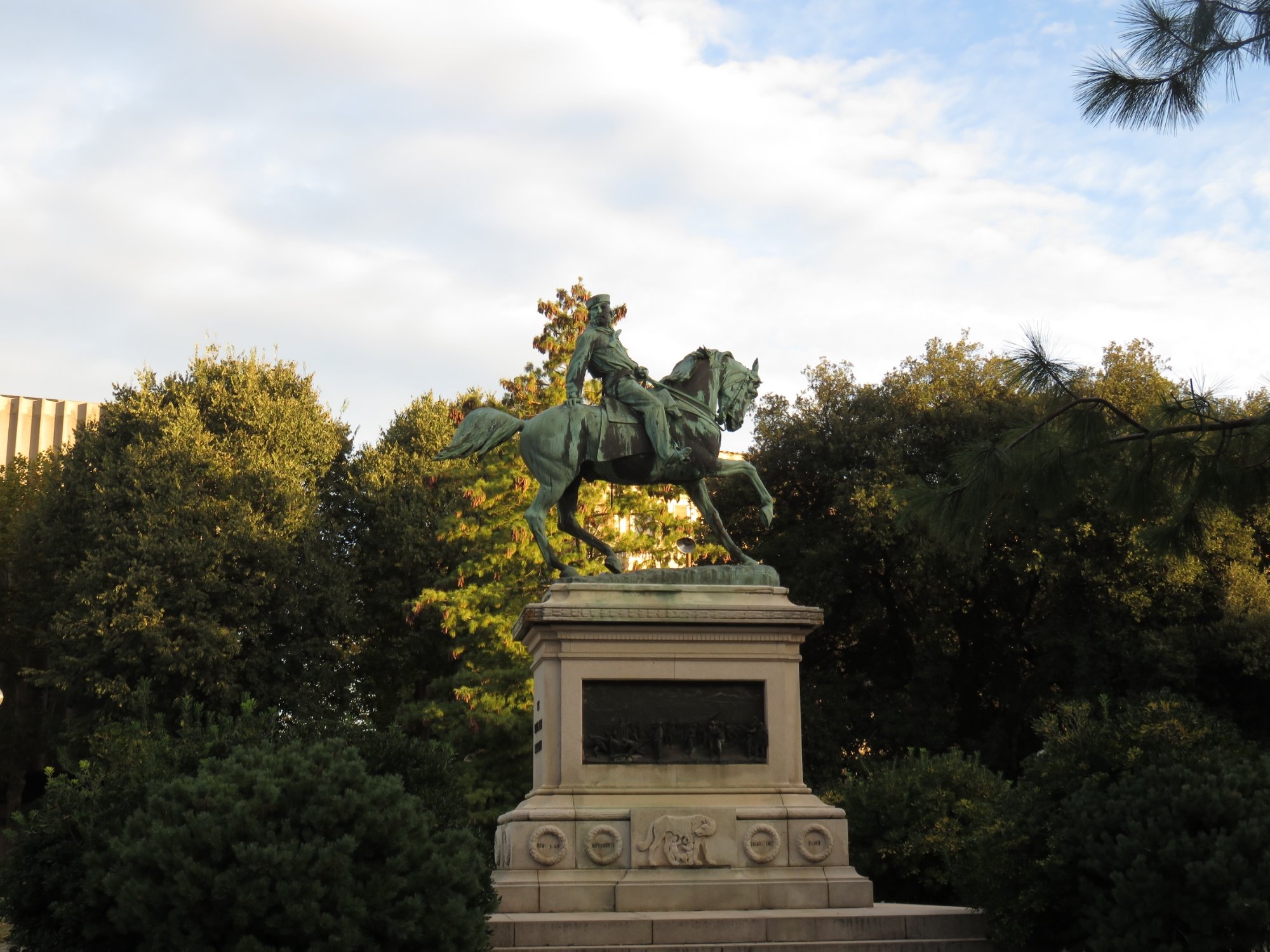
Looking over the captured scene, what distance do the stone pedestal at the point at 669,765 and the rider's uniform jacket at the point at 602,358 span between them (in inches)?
103

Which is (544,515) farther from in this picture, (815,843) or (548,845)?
(815,843)

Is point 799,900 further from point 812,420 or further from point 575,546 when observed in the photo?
point 812,420

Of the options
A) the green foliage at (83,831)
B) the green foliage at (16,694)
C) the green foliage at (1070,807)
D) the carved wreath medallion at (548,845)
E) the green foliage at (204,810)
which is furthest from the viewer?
the green foliage at (16,694)

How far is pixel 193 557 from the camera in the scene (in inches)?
1296

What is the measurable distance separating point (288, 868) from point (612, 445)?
25.4ft

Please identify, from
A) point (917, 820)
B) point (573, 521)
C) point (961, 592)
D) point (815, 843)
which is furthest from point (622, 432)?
point (961, 592)

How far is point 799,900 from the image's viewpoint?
13352mm

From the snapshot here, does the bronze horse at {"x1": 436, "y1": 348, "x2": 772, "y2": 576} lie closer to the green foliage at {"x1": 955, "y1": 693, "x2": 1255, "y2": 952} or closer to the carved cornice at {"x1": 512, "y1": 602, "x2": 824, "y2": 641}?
the carved cornice at {"x1": 512, "y1": 602, "x2": 824, "y2": 641}

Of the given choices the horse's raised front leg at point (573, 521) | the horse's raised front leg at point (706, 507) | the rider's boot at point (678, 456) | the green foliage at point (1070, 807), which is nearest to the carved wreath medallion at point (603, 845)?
the green foliage at point (1070, 807)

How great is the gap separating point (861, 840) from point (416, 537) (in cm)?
2224

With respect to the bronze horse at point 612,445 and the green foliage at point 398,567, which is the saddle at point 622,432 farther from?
the green foliage at point 398,567

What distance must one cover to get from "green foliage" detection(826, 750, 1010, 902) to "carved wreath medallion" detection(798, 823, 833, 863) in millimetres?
1908

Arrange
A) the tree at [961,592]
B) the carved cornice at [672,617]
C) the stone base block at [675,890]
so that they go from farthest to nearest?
the tree at [961,592] → the carved cornice at [672,617] → the stone base block at [675,890]

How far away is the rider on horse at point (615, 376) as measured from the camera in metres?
15.4
